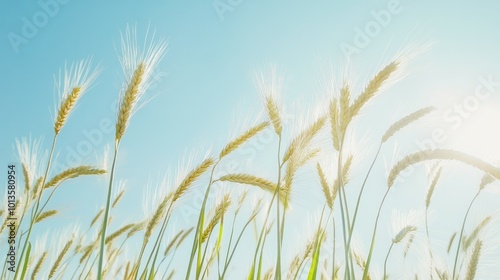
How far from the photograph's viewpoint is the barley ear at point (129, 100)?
92.7 inches

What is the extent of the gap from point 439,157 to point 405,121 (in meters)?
0.59

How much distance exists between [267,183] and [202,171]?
42 cm

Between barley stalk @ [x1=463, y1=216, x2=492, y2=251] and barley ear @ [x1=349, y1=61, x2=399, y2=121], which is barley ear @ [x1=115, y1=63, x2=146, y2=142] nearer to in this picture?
barley ear @ [x1=349, y1=61, x2=399, y2=121]

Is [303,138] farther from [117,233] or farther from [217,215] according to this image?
[117,233]

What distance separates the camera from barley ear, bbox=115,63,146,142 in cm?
236

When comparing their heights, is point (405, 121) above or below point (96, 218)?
above

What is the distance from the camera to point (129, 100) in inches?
100

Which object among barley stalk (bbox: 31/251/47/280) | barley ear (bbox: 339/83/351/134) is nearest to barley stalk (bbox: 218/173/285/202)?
barley ear (bbox: 339/83/351/134)

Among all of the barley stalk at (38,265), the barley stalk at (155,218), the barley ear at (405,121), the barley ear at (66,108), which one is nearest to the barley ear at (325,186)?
the barley ear at (405,121)

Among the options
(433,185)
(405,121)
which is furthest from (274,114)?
(433,185)

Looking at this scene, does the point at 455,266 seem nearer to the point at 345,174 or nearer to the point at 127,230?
the point at 345,174

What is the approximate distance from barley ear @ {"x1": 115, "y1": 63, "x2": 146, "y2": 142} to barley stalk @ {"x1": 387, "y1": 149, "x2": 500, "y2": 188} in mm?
1404

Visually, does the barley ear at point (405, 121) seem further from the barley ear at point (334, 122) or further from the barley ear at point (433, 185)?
the barley ear at point (433, 185)

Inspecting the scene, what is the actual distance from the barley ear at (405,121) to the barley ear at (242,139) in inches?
32.5
